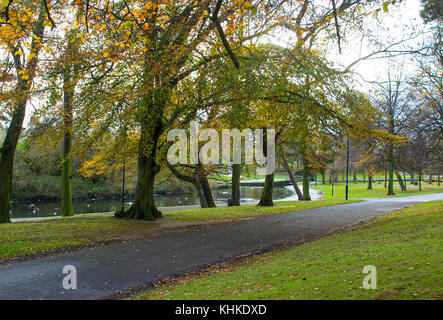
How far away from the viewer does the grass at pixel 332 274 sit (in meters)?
4.49

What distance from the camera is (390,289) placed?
4.32m

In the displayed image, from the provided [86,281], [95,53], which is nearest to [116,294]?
[86,281]

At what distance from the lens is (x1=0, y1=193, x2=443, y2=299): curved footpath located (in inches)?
254

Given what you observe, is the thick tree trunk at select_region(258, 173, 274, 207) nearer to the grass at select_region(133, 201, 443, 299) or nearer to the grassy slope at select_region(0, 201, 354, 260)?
the grassy slope at select_region(0, 201, 354, 260)

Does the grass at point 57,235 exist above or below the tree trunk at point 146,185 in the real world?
below

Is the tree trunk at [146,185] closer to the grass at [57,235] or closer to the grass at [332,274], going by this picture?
the grass at [57,235]

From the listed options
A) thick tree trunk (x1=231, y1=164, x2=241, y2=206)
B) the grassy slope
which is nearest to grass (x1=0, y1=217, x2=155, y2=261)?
the grassy slope

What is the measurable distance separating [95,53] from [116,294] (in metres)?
9.11

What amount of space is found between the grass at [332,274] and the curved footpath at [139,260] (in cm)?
96

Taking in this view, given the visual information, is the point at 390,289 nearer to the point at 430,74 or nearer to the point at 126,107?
the point at 126,107

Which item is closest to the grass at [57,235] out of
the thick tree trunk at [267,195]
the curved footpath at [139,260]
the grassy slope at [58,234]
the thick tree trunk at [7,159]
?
the grassy slope at [58,234]

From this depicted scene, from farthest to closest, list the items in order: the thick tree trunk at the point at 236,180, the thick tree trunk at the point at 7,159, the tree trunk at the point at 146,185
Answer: the thick tree trunk at the point at 236,180 < the thick tree trunk at the point at 7,159 < the tree trunk at the point at 146,185

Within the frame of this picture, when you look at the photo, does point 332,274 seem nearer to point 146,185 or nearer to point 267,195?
point 146,185

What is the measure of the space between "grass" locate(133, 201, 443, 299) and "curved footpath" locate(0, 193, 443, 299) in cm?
96
